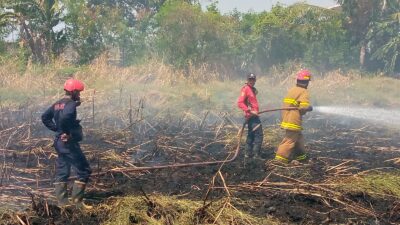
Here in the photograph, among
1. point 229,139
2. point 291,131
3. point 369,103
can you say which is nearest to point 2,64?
point 229,139

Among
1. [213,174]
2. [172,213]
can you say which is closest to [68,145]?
[172,213]

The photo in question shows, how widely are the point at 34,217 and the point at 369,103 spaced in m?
19.7

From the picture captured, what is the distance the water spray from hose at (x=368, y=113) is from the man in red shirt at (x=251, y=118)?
27.8ft

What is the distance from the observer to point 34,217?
538cm

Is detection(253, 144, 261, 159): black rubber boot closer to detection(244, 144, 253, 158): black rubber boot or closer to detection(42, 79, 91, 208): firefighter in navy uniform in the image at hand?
detection(244, 144, 253, 158): black rubber boot

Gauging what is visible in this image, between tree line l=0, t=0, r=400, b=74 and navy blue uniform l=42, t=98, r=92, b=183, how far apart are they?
15.4 m

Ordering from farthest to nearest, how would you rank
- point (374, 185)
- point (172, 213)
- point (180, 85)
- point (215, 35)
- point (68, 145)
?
point (215, 35), point (180, 85), point (374, 185), point (68, 145), point (172, 213)

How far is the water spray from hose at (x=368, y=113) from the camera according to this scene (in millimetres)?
17181

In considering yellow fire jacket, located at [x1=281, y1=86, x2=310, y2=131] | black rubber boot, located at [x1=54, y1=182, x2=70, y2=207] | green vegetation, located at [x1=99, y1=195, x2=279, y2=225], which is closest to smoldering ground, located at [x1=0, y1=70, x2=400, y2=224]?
green vegetation, located at [x1=99, y1=195, x2=279, y2=225]

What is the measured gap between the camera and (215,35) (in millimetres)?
24094

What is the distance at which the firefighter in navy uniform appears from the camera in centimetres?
621

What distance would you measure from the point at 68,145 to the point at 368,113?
15875 millimetres

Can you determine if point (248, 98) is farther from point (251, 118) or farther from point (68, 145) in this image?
point (68, 145)

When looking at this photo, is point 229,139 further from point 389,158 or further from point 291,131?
point 389,158
